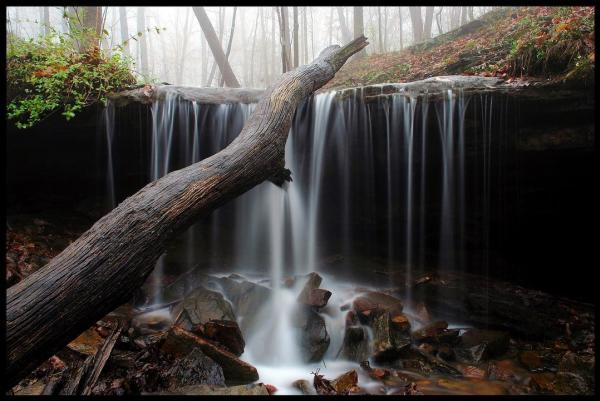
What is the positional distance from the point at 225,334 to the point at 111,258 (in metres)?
2.31

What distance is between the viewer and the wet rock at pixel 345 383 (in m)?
3.73

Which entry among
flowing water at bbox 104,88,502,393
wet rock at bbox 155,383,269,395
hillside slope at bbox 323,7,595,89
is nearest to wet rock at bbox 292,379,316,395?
wet rock at bbox 155,383,269,395

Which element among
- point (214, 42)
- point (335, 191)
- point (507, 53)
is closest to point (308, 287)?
point (335, 191)

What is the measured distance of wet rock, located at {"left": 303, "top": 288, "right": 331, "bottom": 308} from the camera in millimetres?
5453

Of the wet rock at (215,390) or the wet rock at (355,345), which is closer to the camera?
the wet rock at (215,390)

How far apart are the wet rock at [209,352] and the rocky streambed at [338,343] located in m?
0.01

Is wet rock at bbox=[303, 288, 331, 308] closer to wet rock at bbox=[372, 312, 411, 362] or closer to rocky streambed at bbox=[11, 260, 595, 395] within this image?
rocky streambed at bbox=[11, 260, 595, 395]

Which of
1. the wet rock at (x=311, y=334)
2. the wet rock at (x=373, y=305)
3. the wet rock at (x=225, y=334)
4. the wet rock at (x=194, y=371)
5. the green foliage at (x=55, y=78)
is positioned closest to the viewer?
the wet rock at (x=194, y=371)

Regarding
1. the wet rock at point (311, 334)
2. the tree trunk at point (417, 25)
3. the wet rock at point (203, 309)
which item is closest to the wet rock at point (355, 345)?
the wet rock at point (311, 334)

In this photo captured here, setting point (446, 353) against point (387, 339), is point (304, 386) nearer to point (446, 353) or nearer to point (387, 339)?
point (387, 339)

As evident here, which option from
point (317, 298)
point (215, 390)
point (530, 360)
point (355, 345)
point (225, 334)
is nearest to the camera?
point (215, 390)

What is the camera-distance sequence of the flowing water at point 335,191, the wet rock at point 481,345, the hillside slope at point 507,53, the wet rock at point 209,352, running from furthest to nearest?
the flowing water at point 335,191
the hillside slope at point 507,53
the wet rock at point 481,345
the wet rock at point 209,352

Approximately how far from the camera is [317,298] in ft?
18.0

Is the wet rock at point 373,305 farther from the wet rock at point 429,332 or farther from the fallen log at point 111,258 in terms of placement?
the fallen log at point 111,258
